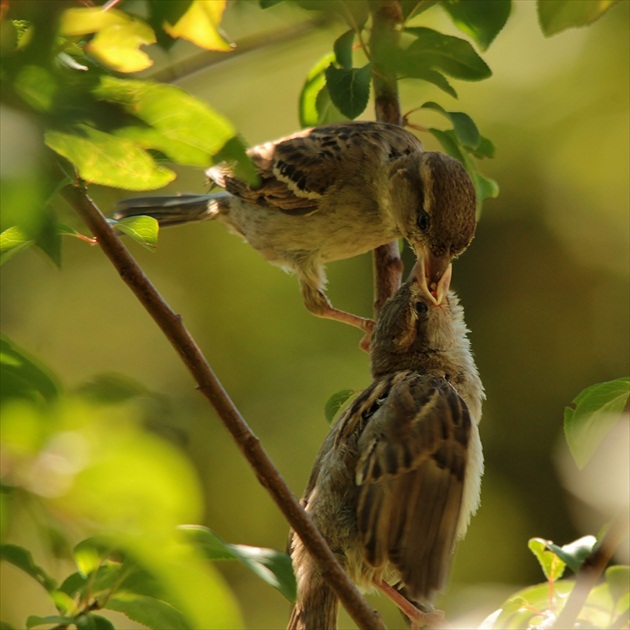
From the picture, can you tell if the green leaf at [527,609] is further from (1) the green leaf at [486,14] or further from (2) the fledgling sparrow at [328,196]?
(2) the fledgling sparrow at [328,196]

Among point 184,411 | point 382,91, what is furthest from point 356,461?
point 184,411

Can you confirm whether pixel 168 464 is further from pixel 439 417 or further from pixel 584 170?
pixel 584 170

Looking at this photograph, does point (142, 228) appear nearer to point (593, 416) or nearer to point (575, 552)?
point (593, 416)

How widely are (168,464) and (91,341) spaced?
22.0ft

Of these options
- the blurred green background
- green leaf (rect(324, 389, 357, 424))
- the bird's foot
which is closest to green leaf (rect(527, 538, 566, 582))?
green leaf (rect(324, 389, 357, 424))

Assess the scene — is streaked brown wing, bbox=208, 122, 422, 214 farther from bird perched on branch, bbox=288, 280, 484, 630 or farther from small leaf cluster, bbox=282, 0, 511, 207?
bird perched on branch, bbox=288, 280, 484, 630

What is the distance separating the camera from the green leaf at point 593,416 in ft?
6.84

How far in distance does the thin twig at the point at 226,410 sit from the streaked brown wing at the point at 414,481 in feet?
1.93

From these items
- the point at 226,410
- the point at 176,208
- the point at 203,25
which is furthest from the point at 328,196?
the point at 203,25

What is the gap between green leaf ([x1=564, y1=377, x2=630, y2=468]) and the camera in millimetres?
2086

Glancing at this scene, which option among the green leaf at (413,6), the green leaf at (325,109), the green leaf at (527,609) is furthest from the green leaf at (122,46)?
the green leaf at (325,109)

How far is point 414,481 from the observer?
265cm

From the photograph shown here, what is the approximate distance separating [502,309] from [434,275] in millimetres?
2970

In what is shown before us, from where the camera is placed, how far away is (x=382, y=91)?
3520 mm
